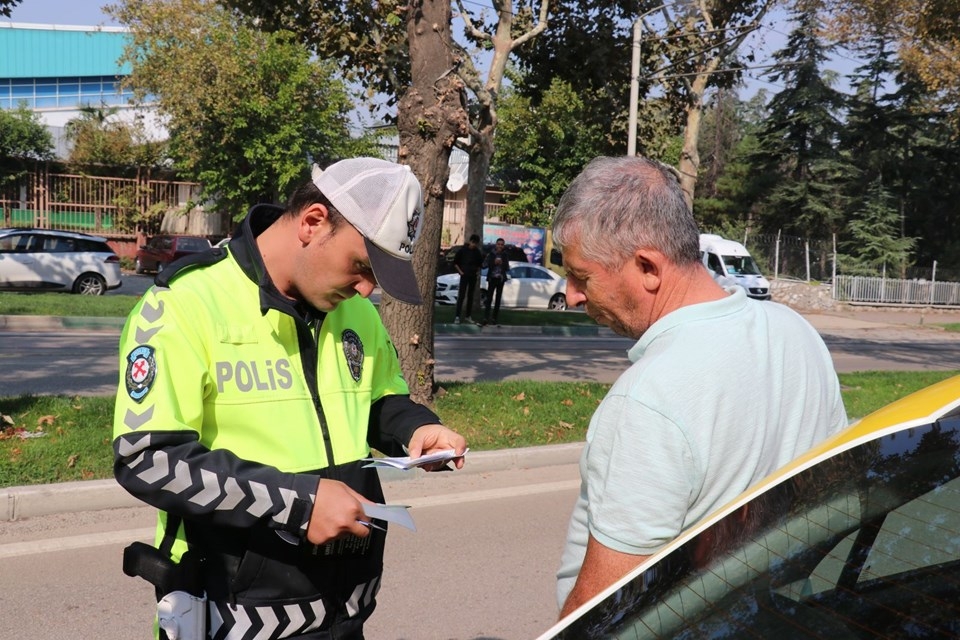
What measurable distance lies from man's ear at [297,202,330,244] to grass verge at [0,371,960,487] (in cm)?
459

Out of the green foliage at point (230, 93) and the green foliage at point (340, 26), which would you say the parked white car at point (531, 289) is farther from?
the green foliage at point (340, 26)

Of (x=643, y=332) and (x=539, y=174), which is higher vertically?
(x=539, y=174)

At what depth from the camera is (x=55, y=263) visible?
71.6ft

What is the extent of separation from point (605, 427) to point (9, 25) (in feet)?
224

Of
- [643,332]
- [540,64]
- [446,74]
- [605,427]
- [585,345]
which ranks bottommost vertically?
[585,345]

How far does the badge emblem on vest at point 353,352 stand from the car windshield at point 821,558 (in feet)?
3.10

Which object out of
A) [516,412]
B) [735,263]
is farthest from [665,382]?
[735,263]

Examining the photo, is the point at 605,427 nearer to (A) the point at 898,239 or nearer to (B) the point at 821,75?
(A) the point at 898,239

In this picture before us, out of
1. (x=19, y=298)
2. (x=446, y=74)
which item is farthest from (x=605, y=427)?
(x=19, y=298)

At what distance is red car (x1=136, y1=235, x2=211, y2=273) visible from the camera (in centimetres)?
3033

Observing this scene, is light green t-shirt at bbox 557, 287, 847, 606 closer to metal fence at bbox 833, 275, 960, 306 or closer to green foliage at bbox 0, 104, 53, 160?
metal fence at bbox 833, 275, 960, 306

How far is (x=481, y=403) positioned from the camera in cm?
884

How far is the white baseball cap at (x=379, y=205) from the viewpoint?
6.95ft

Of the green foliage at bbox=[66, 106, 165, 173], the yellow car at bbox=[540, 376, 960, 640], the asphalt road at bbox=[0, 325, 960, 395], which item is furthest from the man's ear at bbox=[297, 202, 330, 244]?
the green foliage at bbox=[66, 106, 165, 173]
